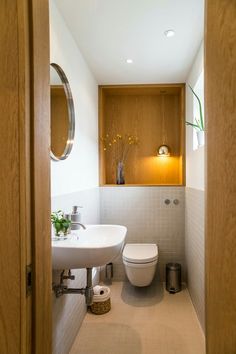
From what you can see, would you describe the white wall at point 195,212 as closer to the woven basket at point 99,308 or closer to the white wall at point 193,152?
the white wall at point 193,152

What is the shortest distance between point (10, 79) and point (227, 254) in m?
0.80

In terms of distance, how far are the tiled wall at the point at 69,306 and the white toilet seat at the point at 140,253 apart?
506 millimetres

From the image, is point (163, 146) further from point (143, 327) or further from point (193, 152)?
point (143, 327)

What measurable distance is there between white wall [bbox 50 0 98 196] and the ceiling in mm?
97

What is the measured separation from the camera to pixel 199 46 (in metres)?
2.11

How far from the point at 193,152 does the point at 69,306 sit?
5.65 feet

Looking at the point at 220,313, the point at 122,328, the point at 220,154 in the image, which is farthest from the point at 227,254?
the point at 122,328

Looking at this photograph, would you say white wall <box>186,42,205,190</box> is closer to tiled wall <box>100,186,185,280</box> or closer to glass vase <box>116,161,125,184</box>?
tiled wall <box>100,186,185,280</box>

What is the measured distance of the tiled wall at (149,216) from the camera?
2.97 meters

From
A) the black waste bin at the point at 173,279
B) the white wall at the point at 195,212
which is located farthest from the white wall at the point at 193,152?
the black waste bin at the point at 173,279

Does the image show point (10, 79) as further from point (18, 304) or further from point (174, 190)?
point (174, 190)

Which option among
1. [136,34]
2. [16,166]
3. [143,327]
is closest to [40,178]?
[16,166]

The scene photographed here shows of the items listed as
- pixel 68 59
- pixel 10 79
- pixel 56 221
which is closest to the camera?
pixel 10 79

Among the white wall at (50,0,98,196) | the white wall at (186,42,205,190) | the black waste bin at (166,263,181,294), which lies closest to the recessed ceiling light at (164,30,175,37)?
the white wall at (186,42,205,190)
